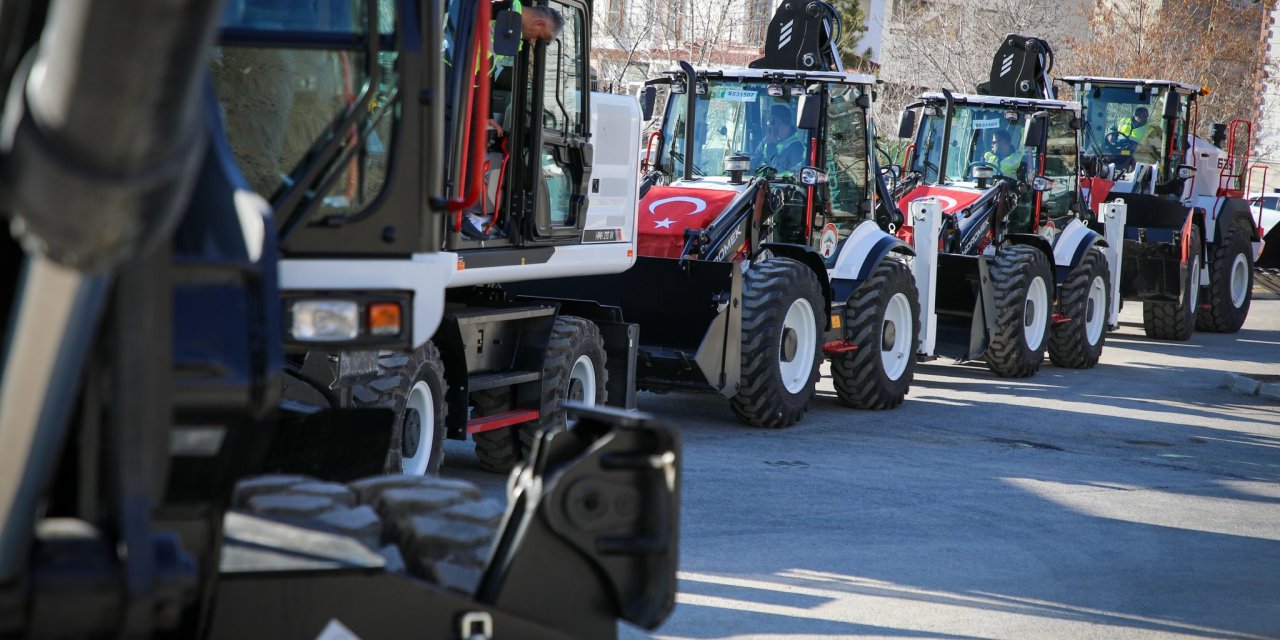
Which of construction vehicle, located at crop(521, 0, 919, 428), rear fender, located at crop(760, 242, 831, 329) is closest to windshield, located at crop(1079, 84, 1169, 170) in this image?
construction vehicle, located at crop(521, 0, 919, 428)

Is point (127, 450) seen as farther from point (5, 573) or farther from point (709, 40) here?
point (709, 40)

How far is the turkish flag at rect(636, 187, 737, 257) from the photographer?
36.0ft

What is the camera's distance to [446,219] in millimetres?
7082

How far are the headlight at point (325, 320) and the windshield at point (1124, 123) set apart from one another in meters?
18.0

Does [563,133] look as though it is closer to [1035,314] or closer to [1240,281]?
[1035,314]

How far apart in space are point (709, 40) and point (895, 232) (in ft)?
42.0

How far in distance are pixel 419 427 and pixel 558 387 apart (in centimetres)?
122

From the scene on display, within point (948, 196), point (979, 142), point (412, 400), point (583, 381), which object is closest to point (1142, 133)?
point (979, 142)

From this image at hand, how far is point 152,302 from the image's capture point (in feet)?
6.15

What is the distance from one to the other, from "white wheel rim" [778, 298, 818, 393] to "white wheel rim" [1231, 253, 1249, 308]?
39.7ft

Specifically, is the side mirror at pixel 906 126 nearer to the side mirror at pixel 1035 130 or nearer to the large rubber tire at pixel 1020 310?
the side mirror at pixel 1035 130

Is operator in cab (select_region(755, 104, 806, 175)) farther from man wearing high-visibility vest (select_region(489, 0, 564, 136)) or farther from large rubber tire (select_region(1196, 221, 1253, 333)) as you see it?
large rubber tire (select_region(1196, 221, 1253, 333))

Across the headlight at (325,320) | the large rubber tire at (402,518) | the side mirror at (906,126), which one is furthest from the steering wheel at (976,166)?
the headlight at (325,320)

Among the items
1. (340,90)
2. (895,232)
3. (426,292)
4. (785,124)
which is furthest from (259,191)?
(895,232)
